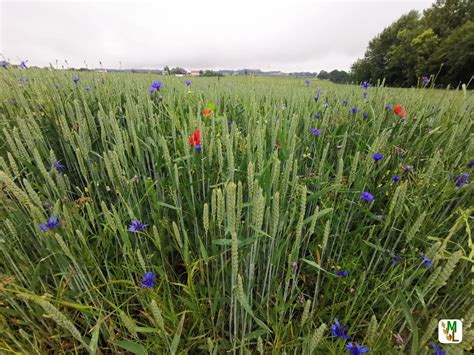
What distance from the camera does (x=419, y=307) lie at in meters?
0.94

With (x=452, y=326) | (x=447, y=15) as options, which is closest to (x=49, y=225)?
(x=452, y=326)

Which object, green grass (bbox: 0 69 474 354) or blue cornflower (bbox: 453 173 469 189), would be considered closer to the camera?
green grass (bbox: 0 69 474 354)

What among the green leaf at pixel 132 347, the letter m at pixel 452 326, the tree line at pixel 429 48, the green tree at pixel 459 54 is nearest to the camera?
the green leaf at pixel 132 347

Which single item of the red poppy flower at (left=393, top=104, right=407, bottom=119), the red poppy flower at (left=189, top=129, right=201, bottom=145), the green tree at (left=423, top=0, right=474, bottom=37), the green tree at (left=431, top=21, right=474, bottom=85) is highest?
the green tree at (left=423, top=0, right=474, bottom=37)

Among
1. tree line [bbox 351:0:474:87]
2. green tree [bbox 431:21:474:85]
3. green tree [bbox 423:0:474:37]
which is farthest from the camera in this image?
green tree [bbox 423:0:474:37]

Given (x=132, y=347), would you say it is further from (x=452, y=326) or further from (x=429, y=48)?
(x=429, y=48)

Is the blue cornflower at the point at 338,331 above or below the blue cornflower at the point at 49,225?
below

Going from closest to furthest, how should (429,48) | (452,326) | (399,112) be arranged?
(452,326) → (399,112) → (429,48)

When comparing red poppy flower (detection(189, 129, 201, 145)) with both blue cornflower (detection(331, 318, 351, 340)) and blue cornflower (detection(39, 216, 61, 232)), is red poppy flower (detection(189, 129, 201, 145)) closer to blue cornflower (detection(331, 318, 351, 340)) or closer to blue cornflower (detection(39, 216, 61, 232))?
blue cornflower (detection(39, 216, 61, 232))

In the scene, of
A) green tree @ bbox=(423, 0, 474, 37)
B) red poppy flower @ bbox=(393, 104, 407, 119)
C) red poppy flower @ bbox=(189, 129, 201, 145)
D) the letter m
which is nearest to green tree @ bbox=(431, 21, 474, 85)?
green tree @ bbox=(423, 0, 474, 37)

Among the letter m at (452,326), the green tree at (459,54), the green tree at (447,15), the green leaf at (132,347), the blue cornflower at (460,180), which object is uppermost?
the green tree at (447,15)

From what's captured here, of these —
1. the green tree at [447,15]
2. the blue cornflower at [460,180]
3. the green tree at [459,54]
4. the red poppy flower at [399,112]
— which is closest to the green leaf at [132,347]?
the blue cornflower at [460,180]

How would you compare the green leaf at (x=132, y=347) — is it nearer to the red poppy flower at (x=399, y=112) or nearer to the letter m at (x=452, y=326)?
the letter m at (x=452, y=326)

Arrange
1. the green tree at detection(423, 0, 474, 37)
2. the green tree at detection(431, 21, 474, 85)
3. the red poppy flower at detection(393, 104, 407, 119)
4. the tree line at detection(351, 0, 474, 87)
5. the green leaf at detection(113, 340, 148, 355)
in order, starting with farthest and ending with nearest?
1. the green tree at detection(423, 0, 474, 37)
2. the tree line at detection(351, 0, 474, 87)
3. the green tree at detection(431, 21, 474, 85)
4. the red poppy flower at detection(393, 104, 407, 119)
5. the green leaf at detection(113, 340, 148, 355)
